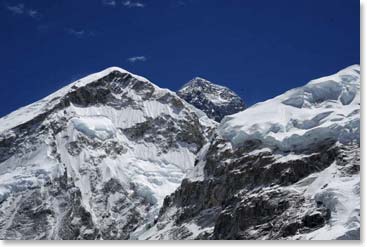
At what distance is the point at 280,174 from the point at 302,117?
11.6 m

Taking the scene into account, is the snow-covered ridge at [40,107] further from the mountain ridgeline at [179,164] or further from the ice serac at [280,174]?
the ice serac at [280,174]

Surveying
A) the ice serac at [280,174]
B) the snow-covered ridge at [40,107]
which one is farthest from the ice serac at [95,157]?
the ice serac at [280,174]

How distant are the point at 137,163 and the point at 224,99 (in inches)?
1661

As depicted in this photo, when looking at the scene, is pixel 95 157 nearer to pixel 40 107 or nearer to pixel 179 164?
pixel 179 164

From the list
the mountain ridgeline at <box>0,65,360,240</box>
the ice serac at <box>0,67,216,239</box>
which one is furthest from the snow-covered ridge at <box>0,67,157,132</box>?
the mountain ridgeline at <box>0,65,360,240</box>

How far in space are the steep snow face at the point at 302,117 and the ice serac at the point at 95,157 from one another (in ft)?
92.0

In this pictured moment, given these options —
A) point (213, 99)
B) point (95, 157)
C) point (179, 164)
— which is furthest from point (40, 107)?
point (213, 99)

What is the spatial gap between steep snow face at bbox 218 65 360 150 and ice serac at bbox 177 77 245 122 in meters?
80.5

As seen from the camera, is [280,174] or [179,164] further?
[179,164]

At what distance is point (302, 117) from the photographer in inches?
3403

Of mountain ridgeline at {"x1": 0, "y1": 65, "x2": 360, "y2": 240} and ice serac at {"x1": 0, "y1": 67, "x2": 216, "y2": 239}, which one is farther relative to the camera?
ice serac at {"x1": 0, "y1": 67, "x2": 216, "y2": 239}

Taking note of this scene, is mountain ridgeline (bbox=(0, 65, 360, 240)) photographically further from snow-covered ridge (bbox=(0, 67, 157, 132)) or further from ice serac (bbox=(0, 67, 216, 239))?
snow-covered ridge (bbox=(0, 67, 157, 132))

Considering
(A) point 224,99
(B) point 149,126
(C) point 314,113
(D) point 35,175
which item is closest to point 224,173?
(C) point 314,113

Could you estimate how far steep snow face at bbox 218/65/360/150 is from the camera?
262 feet
